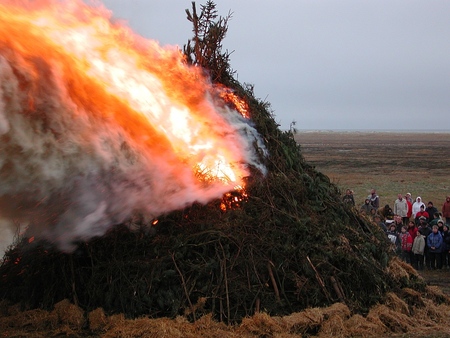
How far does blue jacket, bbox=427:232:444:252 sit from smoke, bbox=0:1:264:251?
284 inches

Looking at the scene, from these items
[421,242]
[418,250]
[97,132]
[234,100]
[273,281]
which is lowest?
[418,250]

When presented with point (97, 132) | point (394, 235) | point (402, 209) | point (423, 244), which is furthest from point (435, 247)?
point (97, 132)

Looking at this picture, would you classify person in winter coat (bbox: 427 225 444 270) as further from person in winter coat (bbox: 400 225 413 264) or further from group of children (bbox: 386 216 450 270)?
person in winter coat (bbox: 400 225 413 264)

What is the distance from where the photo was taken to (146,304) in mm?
8781

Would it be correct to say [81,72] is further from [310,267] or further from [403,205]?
[403,205]

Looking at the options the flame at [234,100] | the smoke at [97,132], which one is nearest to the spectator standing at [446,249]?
the smoke at [97,132]

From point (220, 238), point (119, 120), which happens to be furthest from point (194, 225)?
point (119, 120)

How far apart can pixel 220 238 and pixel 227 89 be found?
3.49 metres

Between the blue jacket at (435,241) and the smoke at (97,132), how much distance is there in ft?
23.6

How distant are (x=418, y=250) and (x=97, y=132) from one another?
10.6m

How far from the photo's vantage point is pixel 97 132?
8.56 metres

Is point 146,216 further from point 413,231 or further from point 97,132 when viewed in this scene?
point 413,231

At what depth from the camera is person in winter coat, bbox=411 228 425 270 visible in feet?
51.6

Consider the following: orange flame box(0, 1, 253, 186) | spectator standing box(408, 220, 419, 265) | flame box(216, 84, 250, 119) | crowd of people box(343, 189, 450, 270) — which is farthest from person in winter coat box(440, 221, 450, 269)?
orange flame box(0, 1, 253, 186)
